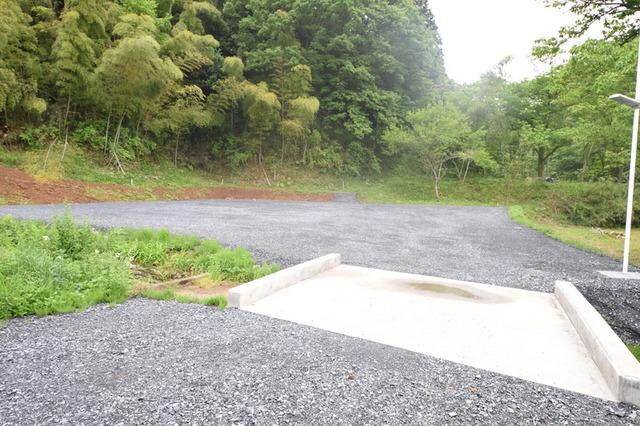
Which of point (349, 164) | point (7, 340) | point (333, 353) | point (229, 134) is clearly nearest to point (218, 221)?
point (7, 340)

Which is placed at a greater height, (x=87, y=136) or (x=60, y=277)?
(x=87, y=136)

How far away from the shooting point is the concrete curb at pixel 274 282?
2.93 metres

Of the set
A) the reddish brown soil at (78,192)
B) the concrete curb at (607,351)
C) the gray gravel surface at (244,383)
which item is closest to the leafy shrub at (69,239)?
the gray gravel surface at (244,383)

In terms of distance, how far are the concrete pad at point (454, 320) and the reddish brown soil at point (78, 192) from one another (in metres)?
8.16

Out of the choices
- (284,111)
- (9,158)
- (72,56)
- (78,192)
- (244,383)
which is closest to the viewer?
(244,383)

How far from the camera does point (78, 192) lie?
10141 mm

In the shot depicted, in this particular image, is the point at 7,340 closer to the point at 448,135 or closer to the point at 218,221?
the point at 218,221

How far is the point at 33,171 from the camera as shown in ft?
34.1

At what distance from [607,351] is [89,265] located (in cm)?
378

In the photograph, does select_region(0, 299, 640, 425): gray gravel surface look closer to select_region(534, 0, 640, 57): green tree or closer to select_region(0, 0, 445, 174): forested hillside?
select_region(534, 0, 640, 57): green tree

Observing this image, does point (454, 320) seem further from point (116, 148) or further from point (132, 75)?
point (116, 148)

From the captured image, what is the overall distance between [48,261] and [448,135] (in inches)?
585

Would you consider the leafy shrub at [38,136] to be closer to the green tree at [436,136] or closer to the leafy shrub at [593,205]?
the green tree at [436,136]

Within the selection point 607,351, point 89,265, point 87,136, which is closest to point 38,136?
point 87,136
